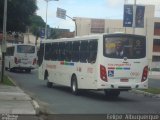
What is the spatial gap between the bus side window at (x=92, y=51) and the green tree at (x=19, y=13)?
64.2 ft

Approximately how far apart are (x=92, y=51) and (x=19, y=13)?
22419mm

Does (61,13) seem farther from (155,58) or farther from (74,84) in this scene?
(74,84)

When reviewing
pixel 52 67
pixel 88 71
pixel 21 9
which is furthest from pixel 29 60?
pixel 88 71

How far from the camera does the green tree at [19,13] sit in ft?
147

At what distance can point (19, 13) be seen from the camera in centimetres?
4616

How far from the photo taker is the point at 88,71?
82.3 ft

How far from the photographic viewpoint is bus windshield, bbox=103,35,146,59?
23969 millimetres

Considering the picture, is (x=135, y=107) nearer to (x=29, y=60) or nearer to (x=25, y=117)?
(x=25, y=117)

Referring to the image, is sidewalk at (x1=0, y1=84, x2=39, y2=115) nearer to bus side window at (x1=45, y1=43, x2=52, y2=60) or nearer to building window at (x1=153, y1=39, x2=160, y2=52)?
bus side window at (x1=45, y1=43, x2=52, y2=60)

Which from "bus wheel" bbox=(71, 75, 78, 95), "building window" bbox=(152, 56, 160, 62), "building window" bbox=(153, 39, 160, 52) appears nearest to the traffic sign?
"building window" bbox=(153, 39, 160, 52)

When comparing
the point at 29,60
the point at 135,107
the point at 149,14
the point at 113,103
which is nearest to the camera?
the point at 135,107

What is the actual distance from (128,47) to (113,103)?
109 inches

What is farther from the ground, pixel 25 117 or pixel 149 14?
pixel 149 14

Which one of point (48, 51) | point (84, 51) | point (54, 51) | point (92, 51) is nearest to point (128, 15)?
point (48, 51)
